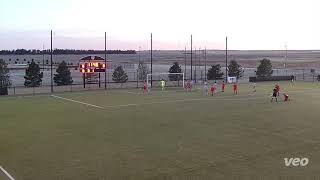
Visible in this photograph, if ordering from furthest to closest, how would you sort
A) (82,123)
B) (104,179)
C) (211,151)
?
(82,123), (211,151), (104,179)

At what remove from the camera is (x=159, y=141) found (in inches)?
835

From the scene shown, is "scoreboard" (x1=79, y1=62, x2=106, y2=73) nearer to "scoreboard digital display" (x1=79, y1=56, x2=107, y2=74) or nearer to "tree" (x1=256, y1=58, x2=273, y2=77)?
"scoreboard digital display" (x1=79, y1=56, x2=107, y2=74)

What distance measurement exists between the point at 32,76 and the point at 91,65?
25.8 feet

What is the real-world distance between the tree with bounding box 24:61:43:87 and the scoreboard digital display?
579 centimetres

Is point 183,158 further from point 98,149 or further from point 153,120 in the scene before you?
point 153,120

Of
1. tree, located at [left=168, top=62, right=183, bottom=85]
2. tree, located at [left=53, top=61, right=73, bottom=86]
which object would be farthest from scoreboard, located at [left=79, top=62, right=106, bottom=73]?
tree, located at [left=168, top=62, right=183, bottom=85]

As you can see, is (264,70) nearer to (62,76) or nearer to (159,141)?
(62,76)

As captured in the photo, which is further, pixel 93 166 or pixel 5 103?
pixel 5 103

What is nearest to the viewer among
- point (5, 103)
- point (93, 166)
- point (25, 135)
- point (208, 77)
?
point (93, 166)

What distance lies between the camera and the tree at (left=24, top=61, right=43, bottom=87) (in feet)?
193

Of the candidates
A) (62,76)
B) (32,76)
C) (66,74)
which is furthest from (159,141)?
(66,74)

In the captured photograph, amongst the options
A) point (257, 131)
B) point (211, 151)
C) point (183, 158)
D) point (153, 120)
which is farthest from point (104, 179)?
point (153, 120)

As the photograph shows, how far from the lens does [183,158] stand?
17.6 meters

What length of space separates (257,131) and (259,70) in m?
58.3
